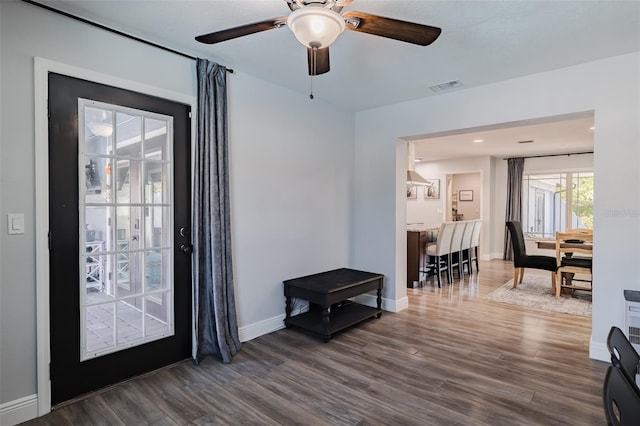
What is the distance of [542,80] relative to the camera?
10.5 ft

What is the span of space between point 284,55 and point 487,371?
3005mm

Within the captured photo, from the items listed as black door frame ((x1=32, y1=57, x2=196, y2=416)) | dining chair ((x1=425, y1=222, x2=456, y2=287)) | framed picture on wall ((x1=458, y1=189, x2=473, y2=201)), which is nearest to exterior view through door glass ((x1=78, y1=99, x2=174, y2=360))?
black door frame ((x1=32, y1=57, x2=196, y2=416))

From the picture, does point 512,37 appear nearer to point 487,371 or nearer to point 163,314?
point 487,371

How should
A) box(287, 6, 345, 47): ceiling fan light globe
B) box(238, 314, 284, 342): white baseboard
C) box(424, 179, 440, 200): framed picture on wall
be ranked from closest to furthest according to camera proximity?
box(287, 6, 345, 47): ceiling fan light globe < box(238, 314, 284, 342): white baseboard < box(424, 179, 440, 200): framed picture on wall

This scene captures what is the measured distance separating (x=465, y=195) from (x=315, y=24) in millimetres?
9203

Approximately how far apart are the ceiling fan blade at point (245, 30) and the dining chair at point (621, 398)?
192 cm

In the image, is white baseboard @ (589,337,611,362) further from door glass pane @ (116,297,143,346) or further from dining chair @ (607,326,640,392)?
door glass pane @ (116,297,143,346)

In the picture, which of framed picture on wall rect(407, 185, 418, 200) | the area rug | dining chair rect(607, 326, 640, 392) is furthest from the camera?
framed picture on wall rect(407, 185, 418, 200)

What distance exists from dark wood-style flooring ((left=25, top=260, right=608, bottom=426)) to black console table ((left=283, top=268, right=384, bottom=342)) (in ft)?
0.41

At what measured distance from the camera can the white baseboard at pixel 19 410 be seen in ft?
6.53

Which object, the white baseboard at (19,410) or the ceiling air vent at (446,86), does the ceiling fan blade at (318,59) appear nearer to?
the ceiling air vent at (446,86)

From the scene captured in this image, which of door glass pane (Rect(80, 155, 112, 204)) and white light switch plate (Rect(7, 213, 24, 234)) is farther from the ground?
door glass pane (Rect(80, 155, 112, 204))

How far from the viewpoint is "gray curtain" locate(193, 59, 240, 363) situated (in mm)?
2838

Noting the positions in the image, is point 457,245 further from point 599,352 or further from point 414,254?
point 599,352
